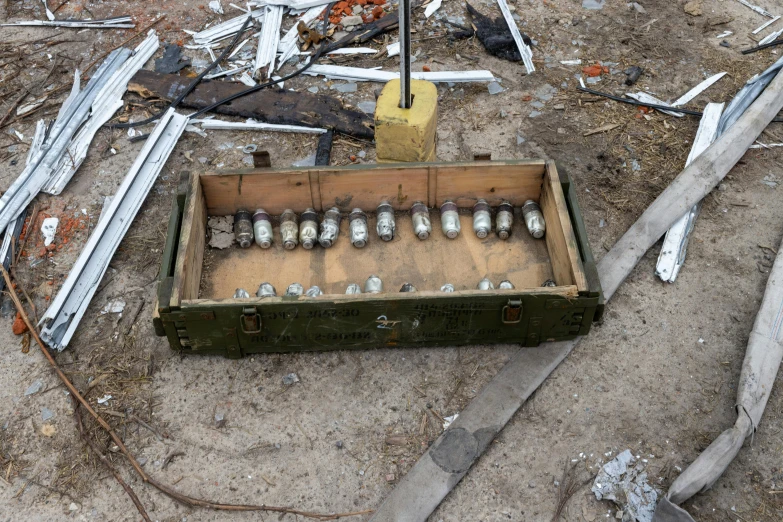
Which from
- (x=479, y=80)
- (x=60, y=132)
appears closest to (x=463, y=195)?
(x=479, y=80)

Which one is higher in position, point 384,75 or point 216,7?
point 216,7

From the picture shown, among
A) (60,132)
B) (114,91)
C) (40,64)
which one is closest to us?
(60,132)

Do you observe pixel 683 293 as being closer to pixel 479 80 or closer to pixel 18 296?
pixel 479 80

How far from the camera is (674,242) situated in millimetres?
6047

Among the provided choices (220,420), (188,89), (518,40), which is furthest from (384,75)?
(220,420)

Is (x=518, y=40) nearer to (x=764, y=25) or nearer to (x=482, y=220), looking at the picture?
(x=764, y=25)

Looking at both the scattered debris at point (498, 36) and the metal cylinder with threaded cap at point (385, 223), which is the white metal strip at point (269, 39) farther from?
the metal cylinder with threaded cap at point (385, 223)

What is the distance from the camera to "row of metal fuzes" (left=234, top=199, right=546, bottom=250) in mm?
5715

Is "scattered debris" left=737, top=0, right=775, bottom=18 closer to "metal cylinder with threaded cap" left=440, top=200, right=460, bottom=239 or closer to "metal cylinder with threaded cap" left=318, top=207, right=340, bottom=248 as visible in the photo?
"metal cylinder with threaded cap" left=440, top=200, right=460, bottom=239

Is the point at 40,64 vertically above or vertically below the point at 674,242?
above

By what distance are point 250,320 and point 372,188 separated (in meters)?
1.81

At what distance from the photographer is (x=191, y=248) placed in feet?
16.7

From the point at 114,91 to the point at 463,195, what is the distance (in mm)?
4720

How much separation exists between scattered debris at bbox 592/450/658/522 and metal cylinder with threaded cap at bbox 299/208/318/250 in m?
3.01
